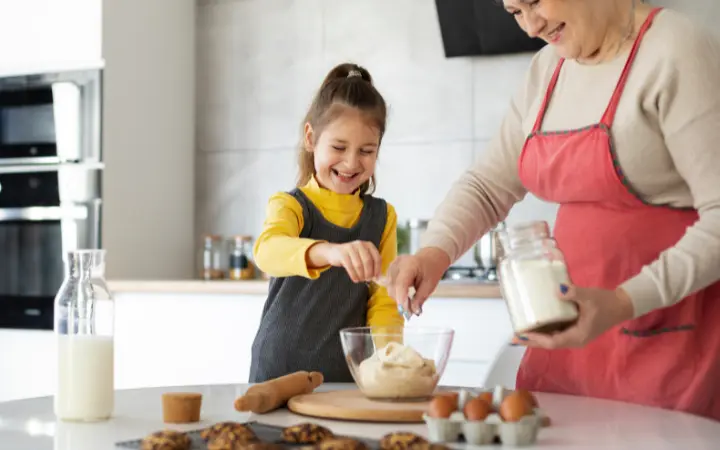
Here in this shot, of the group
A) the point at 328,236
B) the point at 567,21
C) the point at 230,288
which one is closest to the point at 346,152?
the point at 328,236

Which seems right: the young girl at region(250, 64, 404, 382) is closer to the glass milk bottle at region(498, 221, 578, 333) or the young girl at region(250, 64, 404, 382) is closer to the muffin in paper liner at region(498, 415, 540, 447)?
the glass milk bottle at region(498, 221, 578, 333)

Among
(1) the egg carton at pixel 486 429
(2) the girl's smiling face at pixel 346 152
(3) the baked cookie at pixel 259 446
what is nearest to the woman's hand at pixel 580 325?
(1) the egg carton at pixel 486 429

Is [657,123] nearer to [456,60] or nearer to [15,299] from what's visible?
[456,60]

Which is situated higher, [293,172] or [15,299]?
[293,172]

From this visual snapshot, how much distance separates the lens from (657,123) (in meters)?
1.40

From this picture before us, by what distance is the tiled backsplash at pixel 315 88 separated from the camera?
134 inches

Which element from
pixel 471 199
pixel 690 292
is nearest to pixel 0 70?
pixel 471 199

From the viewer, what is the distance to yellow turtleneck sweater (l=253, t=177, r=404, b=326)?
160cm

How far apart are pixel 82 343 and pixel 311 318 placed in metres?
0.60

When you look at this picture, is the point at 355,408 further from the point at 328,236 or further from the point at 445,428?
the point at 328,236

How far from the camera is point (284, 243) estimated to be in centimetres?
163

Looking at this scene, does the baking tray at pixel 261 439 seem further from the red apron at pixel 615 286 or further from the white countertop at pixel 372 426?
the red apron at pixel 615 286

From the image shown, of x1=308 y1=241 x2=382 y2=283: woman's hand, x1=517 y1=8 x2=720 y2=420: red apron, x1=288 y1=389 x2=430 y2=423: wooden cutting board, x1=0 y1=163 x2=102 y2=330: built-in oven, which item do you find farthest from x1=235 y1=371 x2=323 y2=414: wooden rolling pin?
x1=0 y1=163 x2=102 y2=330: built-in oven

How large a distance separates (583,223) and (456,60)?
2002 mm
